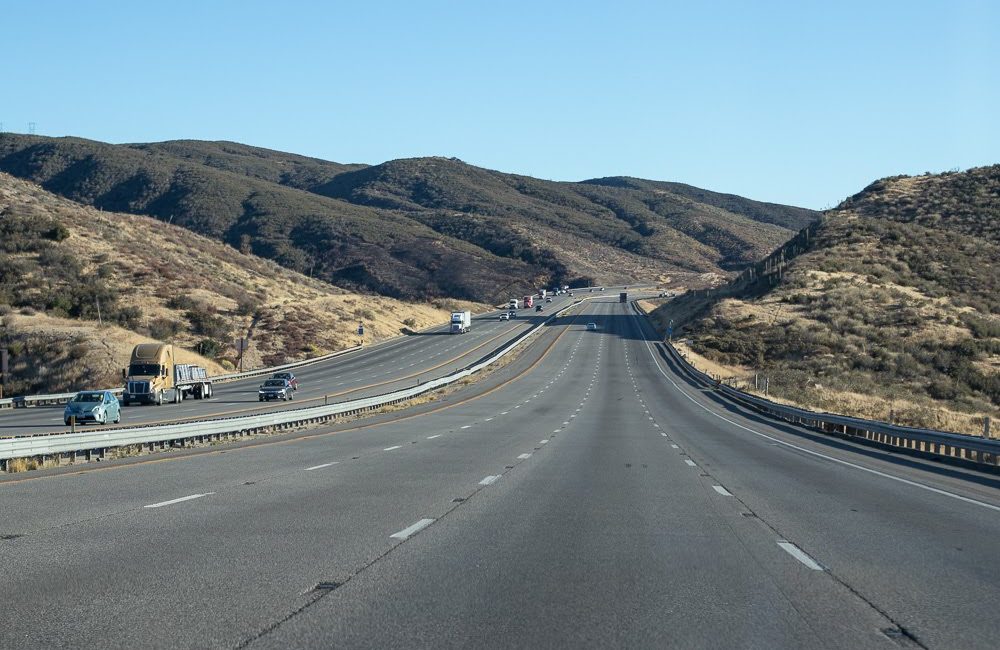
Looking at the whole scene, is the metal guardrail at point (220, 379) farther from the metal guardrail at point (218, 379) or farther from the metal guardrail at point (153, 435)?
the metal guardrail at point (153, 435)

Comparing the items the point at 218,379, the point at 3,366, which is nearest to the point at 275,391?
the point at 3,366

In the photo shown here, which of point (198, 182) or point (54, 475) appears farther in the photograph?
point (198, 182)

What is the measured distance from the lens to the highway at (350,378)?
125ft

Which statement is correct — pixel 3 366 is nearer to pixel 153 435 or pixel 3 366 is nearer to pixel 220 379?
pixel 220 379

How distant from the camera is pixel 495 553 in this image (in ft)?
29.5

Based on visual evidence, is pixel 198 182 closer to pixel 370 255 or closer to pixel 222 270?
pixel 370 255

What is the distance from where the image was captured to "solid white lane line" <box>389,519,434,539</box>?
393 inches

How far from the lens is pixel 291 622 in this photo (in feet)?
21.0

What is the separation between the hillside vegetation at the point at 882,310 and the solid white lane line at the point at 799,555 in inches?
1063

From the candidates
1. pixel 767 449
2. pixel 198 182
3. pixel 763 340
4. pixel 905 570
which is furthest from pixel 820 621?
pixel 198 182

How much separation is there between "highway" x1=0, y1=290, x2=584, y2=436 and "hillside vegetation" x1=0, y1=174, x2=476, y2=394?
506 centimetres

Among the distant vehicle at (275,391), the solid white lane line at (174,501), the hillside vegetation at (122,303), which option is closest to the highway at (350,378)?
the distant vehicle at (275,391)

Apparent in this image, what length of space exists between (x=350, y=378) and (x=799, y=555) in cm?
5897

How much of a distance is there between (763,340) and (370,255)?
101 meters
